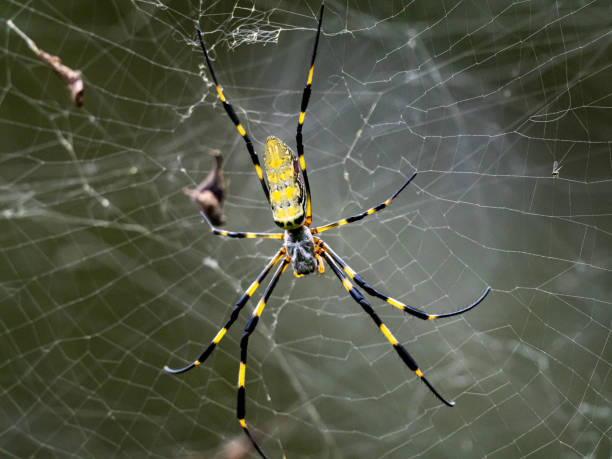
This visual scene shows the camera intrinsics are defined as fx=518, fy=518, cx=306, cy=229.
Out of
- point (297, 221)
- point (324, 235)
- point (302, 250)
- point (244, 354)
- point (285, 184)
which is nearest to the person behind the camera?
point (285, 184)

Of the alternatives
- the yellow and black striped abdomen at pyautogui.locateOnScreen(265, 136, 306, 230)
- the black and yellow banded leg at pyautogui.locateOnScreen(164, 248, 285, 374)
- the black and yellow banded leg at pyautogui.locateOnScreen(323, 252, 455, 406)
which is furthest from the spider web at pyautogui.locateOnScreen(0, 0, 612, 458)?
the black and yellow banded leg at pyautogui.locateOnScreen(164, 248, 285, 374)

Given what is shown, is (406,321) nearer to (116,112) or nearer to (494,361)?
(494,361)


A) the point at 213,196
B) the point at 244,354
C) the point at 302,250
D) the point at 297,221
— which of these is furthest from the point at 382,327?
the point at 213,196

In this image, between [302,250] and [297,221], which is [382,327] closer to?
[302,250]

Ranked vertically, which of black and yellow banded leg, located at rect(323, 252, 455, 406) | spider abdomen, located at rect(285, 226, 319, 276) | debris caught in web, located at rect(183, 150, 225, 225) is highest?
debris caught in web, located at rect(183, 150, 225, 225)

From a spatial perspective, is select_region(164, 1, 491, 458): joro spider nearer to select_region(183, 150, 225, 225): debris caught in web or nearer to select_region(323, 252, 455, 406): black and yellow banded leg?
select_region(323, 252, 455, 406): black and yellow banded leg

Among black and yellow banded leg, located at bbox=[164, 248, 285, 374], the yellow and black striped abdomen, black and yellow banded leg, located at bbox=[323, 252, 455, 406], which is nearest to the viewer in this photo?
the yellow and black striped abdomen
